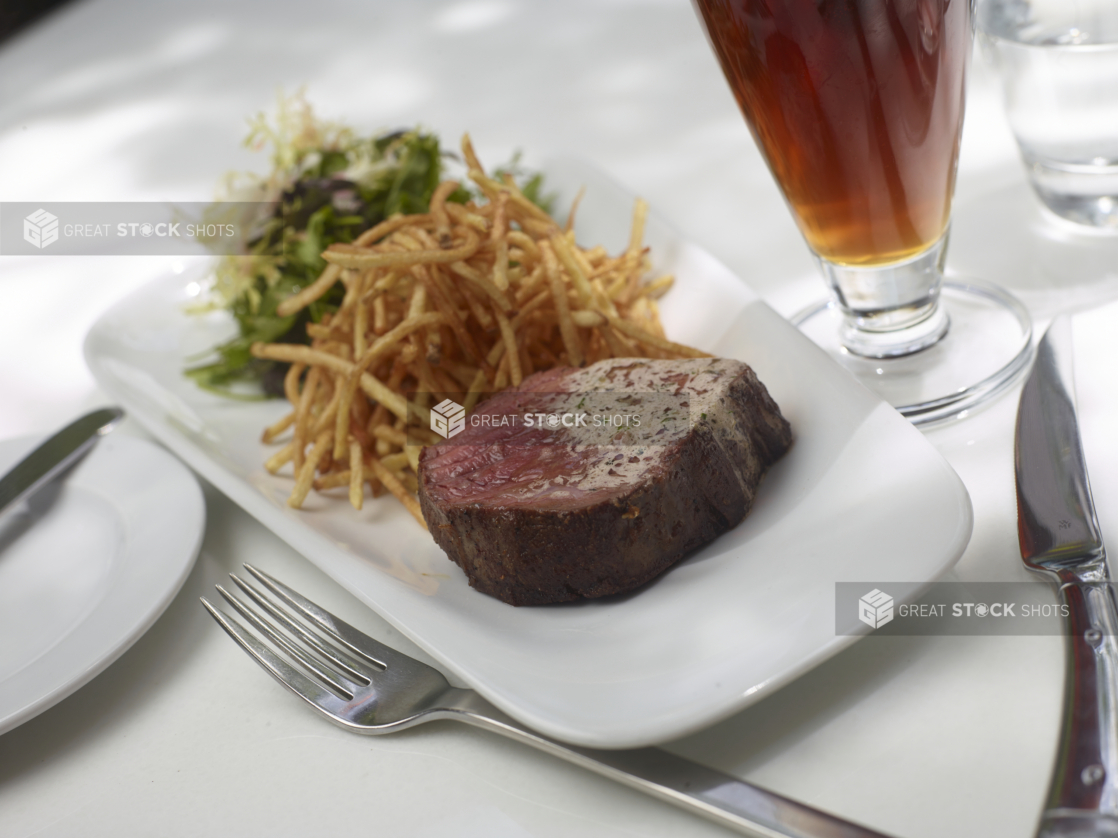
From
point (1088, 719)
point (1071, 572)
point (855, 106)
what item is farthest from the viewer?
point (855, 106)

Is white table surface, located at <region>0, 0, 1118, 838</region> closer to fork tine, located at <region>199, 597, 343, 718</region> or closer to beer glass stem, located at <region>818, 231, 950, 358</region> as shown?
fork tine, located at <region>199, 597, 343, 718</region>

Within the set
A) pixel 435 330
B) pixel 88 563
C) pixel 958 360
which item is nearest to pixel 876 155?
pixel 958 360

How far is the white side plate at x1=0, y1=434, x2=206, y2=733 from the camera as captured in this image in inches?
59.9

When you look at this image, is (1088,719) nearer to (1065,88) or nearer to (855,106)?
(855,106)

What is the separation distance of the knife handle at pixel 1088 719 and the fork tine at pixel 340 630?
2.78ft

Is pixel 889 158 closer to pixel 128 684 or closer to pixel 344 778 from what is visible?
pixel 344 778

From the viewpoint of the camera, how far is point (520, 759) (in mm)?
1271

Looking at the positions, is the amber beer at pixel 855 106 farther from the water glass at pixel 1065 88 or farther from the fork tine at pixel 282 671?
the fork tine at pixel 282 671

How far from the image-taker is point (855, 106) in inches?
62.9

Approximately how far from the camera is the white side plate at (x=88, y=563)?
1.52 m

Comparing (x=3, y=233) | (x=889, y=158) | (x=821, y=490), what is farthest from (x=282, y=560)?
(x=3, y=233)

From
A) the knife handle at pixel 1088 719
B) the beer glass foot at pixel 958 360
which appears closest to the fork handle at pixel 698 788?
the knife handle at pixel 1088 719

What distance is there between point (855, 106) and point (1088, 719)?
1016 millimetres

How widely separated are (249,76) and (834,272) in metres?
4.37
